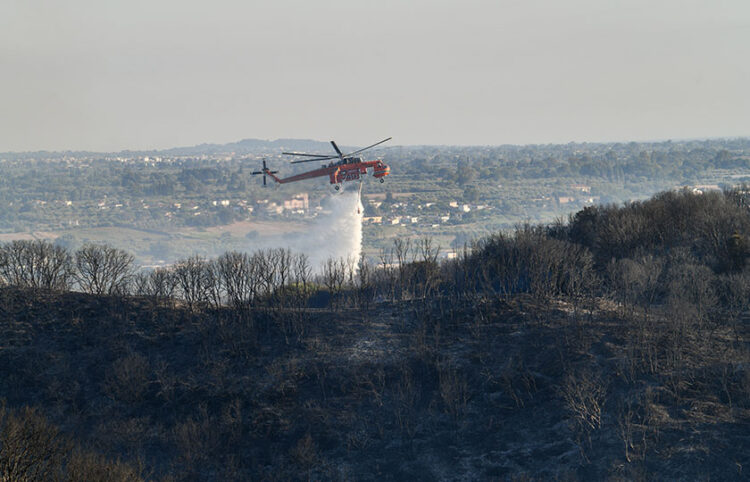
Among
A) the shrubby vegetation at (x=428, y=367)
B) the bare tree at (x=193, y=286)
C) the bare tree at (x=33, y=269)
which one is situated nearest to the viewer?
the shrubby vegetation at (x=428, y=367)

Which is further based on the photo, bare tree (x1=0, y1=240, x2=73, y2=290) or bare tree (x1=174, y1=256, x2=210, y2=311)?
bare tree (x1=0, y1=240, x2=73, y2=290)

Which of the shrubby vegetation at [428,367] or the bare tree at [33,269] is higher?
the bare tree at [33,269]

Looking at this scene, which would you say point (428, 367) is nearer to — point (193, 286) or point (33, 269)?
point (193, 286)

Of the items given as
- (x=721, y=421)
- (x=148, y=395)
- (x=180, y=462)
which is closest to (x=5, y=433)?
(x=180, y=462)

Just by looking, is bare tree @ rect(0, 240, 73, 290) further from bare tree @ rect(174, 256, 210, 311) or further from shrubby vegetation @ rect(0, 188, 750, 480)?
bare tree @ rect(174, 256, 210, 311)

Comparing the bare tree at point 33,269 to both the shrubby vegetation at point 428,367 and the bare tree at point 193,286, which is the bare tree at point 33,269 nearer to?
the shrubby vegetation at point 428,367

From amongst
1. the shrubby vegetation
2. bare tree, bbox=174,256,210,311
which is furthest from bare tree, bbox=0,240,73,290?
bare tree, bbox=174,256,210,311

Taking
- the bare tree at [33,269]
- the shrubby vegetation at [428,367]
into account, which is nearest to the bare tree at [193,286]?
the shrubby vegetation at [428,367]

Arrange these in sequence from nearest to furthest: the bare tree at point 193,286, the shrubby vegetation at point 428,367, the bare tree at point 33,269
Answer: the shrubby vegetation at point 428,367
the bare tree at point 193,286
the bare tree at point 33,269
